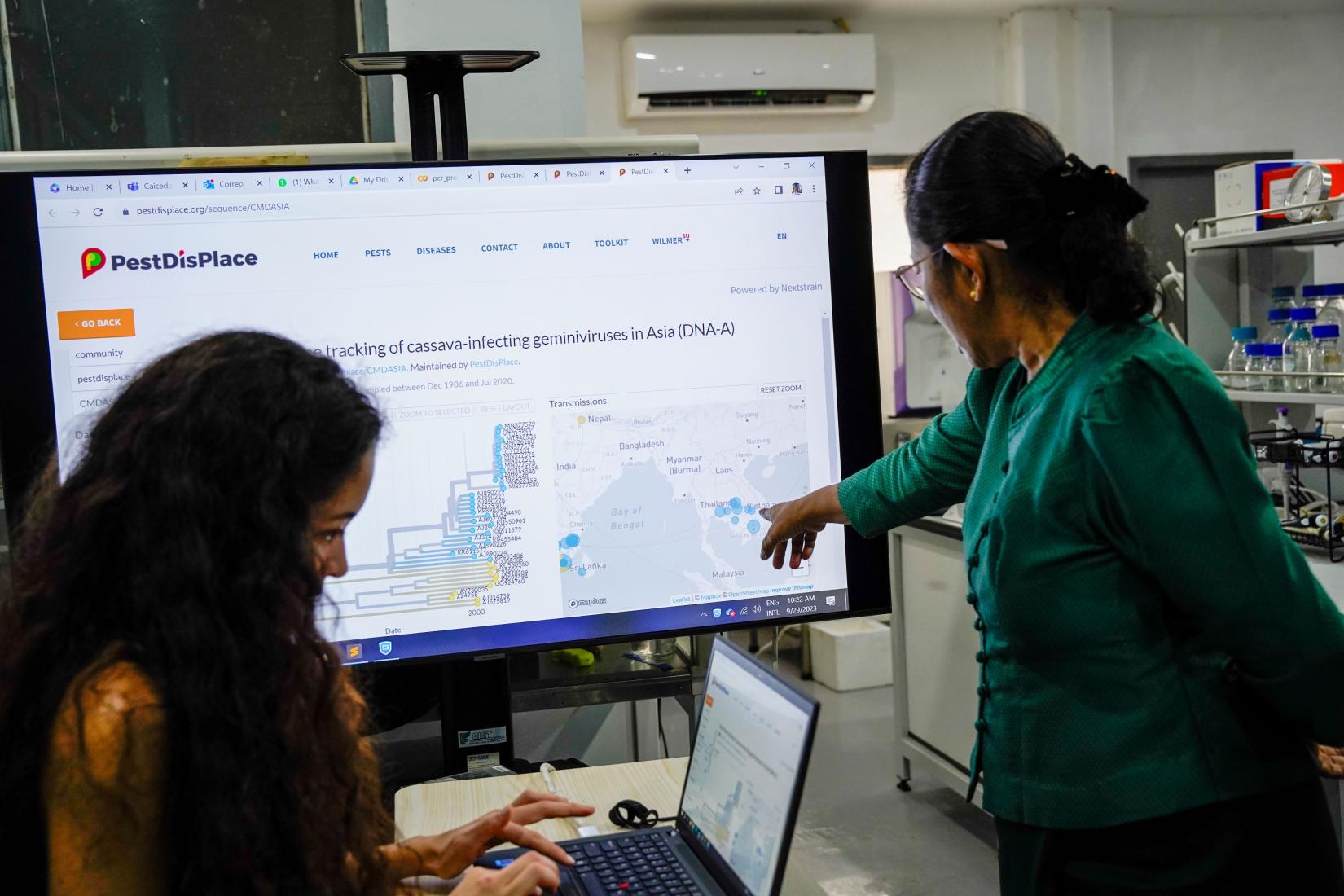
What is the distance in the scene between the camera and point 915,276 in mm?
1295

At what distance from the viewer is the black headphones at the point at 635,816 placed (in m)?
1.27

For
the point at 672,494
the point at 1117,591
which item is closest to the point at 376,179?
the point at 672,494

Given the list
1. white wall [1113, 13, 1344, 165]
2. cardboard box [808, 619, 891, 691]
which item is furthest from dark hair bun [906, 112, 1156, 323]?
white wall [1113, 13, 1344, 165]

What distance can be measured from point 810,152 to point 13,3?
5.13 feet

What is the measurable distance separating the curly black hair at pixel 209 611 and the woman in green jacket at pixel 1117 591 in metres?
0.65

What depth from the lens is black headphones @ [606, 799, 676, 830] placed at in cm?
127

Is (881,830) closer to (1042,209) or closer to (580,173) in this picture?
(580,173)

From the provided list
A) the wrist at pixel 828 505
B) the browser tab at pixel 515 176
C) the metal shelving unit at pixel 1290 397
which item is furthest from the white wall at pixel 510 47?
the metal shelving unit at pixel 1290 397

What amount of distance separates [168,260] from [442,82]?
0.44 m

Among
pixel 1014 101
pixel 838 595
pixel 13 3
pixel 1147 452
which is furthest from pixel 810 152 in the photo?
pixel 1014 101

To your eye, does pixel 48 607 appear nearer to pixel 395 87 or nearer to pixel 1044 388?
pixel 1044 388

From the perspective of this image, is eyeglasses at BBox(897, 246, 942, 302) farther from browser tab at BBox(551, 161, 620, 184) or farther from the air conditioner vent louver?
the air conditioner vent louver

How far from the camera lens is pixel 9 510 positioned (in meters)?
1.38

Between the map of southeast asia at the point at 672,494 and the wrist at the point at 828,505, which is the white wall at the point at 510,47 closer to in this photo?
the map of southeast asia at the point at 672,494
